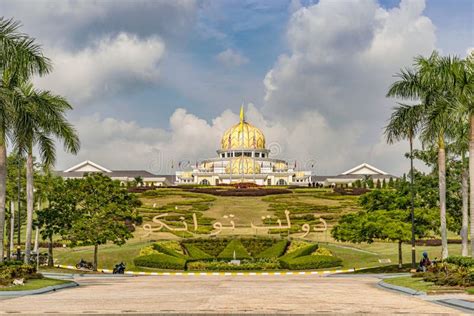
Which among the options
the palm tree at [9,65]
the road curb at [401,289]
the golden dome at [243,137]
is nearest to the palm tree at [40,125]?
the palm tree at [9,65]

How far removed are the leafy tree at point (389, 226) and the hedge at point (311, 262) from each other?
2.18m

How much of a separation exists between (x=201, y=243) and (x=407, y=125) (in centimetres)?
2680

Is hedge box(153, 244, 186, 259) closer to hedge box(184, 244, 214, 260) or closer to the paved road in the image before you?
hedge box(184, 244, 214, 260)

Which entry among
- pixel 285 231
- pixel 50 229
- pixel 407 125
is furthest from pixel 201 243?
pixel 407 125

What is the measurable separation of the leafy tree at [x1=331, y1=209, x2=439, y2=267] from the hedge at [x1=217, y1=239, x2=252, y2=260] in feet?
31.0

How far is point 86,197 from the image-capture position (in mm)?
45531

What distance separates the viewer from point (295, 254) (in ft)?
156

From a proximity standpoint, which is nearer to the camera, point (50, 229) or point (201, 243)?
point (50, 229)

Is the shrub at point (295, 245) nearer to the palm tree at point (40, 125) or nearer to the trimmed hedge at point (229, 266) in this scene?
the trimmed hedge at point (229, 266)

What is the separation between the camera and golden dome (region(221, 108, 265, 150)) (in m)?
144

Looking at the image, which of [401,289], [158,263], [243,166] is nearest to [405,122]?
[401,289]

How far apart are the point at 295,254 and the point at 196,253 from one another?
329 inches

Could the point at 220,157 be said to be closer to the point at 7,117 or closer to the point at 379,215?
the point at 379,215

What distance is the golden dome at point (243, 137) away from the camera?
14450 cm
